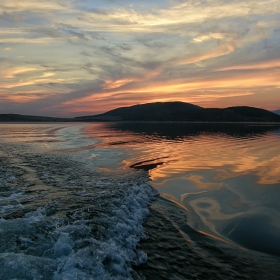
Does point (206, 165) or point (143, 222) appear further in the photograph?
point (206, 165)

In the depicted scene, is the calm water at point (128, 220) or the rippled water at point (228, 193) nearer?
the calm water at point (128, 220)

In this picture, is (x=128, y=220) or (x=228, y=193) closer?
(x=128, y=220)

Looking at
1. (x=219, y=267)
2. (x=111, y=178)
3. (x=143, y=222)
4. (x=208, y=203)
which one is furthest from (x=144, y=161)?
(x=219, y=267)

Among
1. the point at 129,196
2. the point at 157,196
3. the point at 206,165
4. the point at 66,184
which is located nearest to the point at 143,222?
the point at 129,196

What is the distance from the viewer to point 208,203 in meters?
10.7

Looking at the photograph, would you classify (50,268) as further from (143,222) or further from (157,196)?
(157,196)

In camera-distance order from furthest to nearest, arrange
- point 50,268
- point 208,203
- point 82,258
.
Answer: point 208,203, point 82,258, point 50,268

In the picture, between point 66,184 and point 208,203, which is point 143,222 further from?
point 66,184

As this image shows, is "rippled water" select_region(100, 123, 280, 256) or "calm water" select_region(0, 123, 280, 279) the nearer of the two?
"calm water" select_region(0, 123, 280, 279)

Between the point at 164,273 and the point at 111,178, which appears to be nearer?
the point at 164,273

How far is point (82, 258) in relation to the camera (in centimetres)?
581

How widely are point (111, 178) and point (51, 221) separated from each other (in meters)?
6.50

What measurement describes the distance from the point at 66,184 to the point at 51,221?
4.79 meters

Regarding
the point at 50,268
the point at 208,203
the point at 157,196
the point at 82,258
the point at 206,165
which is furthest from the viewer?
the point at 206,165
